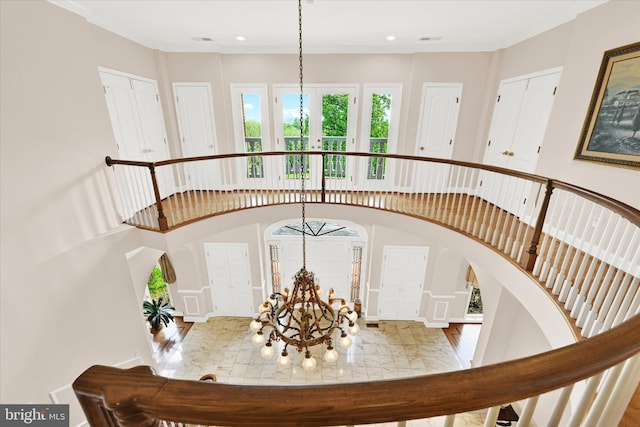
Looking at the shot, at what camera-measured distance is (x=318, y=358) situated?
249 inches

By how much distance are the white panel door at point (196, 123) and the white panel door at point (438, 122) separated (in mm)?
4685

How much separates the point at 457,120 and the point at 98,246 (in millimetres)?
7036

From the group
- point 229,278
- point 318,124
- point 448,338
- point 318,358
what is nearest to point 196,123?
point 318,124

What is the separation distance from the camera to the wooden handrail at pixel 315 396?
0.59m

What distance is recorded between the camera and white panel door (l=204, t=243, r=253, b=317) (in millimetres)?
7113

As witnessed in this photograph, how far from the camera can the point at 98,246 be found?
13.5 ft

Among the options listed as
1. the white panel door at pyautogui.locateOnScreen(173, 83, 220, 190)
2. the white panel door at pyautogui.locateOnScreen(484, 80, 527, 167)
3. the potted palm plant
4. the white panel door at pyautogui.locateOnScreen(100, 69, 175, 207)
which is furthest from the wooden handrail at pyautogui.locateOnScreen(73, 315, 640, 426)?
the potted palm plant

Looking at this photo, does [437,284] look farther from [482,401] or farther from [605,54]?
[482,401]

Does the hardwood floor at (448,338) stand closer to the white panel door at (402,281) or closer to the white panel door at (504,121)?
the white panel door at (402,281)

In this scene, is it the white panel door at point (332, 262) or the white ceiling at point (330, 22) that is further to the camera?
the white panel door at point (332, 262)

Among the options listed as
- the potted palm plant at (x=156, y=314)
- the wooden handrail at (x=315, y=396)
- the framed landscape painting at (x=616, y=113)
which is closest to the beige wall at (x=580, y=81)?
the framed landscape painting at (x=616, y=113)

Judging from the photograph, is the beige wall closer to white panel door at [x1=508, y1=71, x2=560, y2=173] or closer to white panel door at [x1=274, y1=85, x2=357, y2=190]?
white panel door at [x1=508, y1=71, x2=560, y2=173]

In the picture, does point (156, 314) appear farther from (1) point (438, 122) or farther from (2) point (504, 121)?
(2) point (504, 121)

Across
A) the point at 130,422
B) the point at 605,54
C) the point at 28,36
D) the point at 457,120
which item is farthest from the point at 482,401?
the point at 457,120
